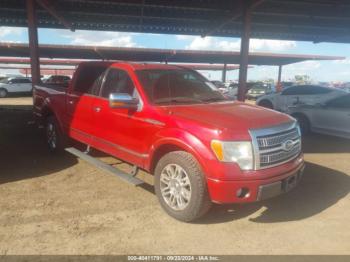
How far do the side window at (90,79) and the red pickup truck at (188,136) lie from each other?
0.08ft

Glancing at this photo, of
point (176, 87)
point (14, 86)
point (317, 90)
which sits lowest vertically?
point (14, 86)

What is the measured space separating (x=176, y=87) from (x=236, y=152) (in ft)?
6.02

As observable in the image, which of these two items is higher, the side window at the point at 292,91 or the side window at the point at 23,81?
the side window at the point at 292,91

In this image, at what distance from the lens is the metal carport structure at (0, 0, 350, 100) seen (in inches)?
533

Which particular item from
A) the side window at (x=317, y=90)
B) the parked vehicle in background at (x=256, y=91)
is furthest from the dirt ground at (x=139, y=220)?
the parked vehicle in background at (x=256, y=91)

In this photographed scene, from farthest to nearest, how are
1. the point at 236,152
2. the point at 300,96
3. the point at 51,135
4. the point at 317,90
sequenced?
1. the point at 300,96
2. the point at 317,90
3. the point at 51,135
4. the point at 236,152

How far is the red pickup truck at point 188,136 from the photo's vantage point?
149 inches

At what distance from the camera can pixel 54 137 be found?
719 cm

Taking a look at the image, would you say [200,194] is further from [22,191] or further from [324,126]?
[324,126]

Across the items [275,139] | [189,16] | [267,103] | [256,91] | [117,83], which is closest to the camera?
[275,139]

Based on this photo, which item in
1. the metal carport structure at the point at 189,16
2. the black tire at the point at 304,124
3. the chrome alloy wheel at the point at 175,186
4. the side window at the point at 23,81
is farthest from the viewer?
the side window at the point at 23,81

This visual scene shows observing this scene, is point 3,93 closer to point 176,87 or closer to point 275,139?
point 176,87

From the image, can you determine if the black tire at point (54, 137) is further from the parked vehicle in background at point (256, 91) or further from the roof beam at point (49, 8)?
the parked vehicle in background at point (256, 91)

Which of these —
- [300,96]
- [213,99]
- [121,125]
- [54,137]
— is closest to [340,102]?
[300,96]
